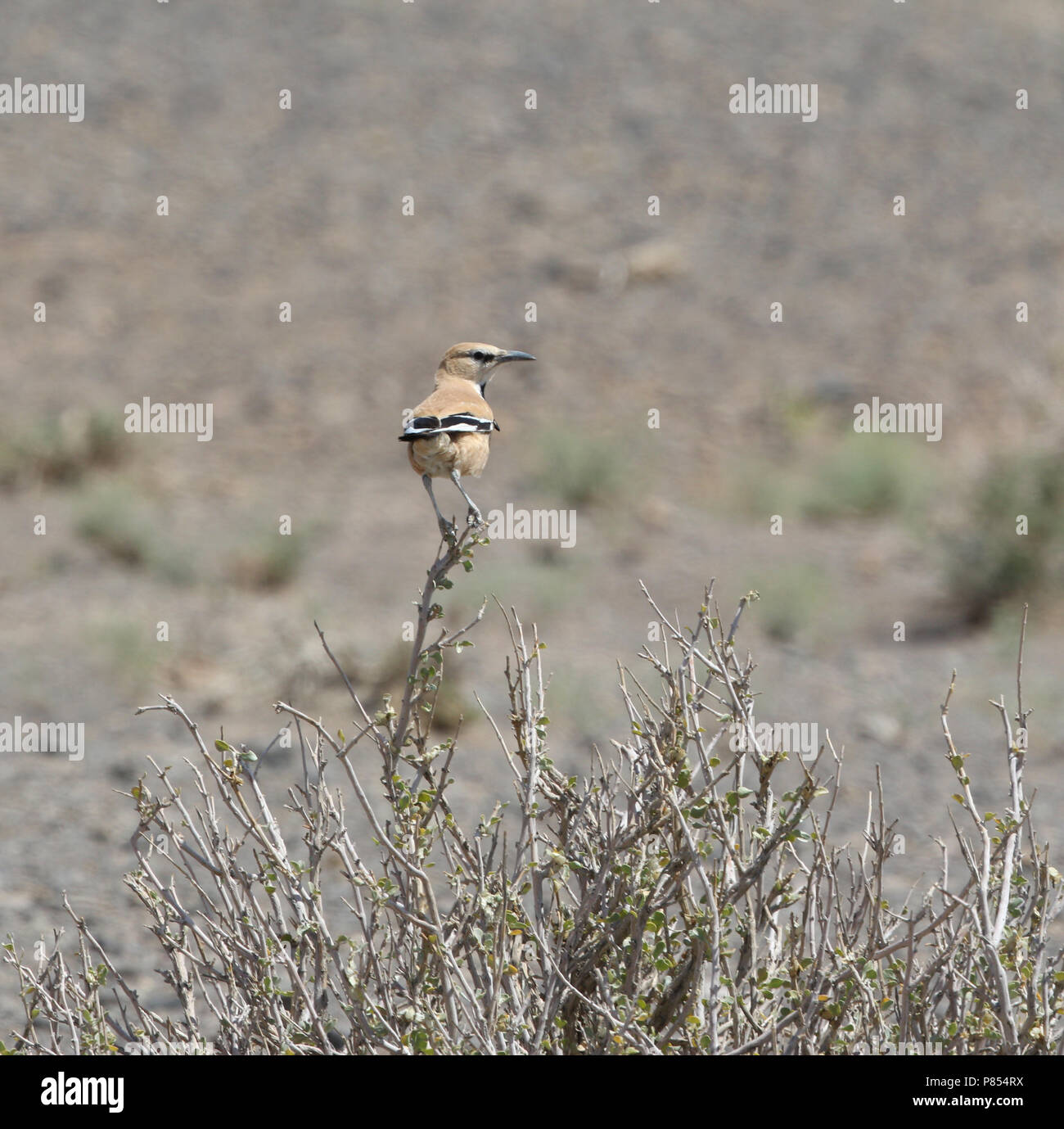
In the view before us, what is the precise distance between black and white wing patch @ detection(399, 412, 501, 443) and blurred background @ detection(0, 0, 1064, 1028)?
8.98 feet

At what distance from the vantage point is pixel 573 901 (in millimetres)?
2793

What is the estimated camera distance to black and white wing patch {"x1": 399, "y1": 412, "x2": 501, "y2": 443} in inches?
96.0
